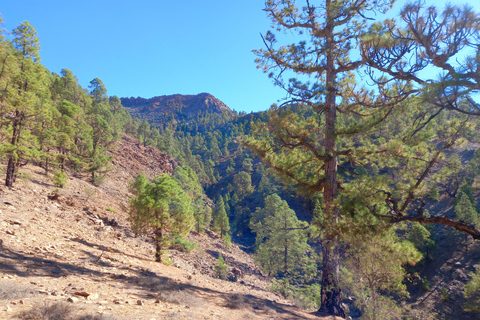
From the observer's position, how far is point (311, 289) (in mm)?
17438

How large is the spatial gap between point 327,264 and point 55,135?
2009cm

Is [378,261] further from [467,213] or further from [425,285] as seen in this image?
[425,285]

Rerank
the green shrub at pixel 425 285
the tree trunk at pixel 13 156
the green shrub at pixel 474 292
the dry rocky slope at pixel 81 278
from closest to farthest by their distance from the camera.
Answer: the dry rocky slope at pixel 81 278
the tree trunk at pixel 13 156
the green shrub at pixel 474 292
the green shrub at pixel 425 285

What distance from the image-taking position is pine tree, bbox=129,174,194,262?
11023 mm

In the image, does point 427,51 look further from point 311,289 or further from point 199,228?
point 199,228

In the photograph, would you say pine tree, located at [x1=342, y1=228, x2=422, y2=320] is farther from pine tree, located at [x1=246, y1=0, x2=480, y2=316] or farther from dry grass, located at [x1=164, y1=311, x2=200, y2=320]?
dry grass, located at [x1=164, y1=311, x2=200, y2=320]

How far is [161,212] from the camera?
1102cm

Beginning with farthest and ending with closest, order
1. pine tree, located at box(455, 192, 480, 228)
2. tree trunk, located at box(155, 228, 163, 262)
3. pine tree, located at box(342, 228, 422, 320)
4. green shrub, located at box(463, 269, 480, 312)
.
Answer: pine tree, located at box(455, 192, 480, 228) → green shrub, located at box(463, 269, 480, 312) → tree trunk, located at box(155, 228, 163, 262) → pine tree, located at box(342, 228, 422, 320)

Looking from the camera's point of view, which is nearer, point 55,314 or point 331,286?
point 55,314

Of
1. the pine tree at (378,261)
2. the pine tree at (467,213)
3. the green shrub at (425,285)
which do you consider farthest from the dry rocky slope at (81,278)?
the pine tree at (467,213)

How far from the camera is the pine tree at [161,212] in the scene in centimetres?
1102

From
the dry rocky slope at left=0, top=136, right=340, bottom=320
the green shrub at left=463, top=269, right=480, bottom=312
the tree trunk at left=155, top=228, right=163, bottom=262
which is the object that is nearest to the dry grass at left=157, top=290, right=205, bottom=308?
the dry rocky slope at left=0, top=136, right=340, bottom=320

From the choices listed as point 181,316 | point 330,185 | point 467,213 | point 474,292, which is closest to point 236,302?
point 181,316

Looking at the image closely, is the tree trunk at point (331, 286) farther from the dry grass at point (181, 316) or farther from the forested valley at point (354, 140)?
the dry grass at point (181, 316)
